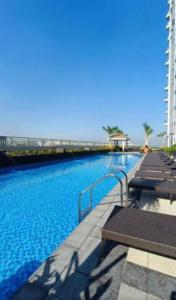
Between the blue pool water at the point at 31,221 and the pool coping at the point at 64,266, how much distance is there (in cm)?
74

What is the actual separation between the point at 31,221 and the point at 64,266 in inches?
118

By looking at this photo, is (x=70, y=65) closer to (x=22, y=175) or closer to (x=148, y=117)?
(x=22, y=175)

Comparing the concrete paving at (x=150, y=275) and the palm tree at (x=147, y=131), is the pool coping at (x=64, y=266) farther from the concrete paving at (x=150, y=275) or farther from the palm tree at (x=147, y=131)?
the palm tree at (x=147, y=131)

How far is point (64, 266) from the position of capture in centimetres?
258

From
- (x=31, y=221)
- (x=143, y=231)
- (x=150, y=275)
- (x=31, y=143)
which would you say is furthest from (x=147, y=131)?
(x=150, y=275)

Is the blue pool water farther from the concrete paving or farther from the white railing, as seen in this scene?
the white railing

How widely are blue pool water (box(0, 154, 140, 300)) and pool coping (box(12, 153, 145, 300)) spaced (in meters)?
0.74

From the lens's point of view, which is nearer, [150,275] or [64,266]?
[150,275]

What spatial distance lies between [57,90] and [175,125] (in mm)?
19480

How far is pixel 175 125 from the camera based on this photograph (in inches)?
1142

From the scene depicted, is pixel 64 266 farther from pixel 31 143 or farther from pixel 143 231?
pixel 31 143

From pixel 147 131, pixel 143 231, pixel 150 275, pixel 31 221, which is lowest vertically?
pixel 31 221

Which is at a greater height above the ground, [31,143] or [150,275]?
[31,143]

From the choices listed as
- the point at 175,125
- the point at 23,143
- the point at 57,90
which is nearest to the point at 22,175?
the point at 23,143
